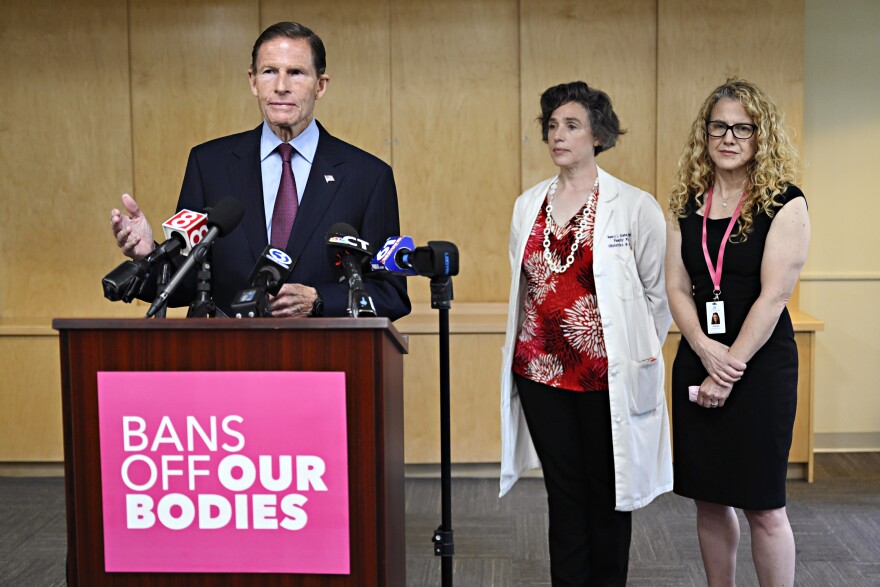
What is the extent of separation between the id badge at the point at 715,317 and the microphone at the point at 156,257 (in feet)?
4.56

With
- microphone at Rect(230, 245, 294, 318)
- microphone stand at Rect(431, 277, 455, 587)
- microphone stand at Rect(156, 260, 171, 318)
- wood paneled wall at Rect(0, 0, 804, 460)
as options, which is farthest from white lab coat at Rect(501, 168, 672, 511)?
wood paneled wall at Rect(0, 0, 804, 460)

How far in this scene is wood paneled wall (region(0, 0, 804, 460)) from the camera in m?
5.00

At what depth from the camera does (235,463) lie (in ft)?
5.44

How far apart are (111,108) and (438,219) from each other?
73.5 inches

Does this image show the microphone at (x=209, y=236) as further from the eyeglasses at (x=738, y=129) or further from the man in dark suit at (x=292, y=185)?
the eyeglasses at (x=738, y=129)

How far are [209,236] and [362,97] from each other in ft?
11.3

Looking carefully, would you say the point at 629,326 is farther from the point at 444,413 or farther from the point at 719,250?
the point at 444,413

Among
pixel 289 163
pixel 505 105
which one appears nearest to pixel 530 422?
pixel 289 163

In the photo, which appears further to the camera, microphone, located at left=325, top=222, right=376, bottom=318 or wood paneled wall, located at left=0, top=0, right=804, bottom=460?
wood paneled wall, located at left=0, top=0, right=804, bottom=460

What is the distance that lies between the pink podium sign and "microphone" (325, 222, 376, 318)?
0.68ft

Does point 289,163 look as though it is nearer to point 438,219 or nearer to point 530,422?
point 530,422

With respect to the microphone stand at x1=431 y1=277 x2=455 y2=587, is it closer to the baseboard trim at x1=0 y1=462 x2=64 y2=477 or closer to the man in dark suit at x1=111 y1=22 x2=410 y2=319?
the man in dark suit at x1=111 y1=22 x2=410 y2=319

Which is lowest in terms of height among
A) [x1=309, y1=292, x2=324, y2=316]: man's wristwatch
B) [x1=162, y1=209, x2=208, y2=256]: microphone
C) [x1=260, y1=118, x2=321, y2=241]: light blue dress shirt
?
[x1=309, y1=292, x2=324, y2=316]: man's wristwatch

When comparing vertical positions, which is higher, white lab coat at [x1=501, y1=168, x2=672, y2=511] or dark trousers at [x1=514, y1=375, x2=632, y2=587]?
white lab coat at [x1=501, y1=168, x2=672, y2=511]
